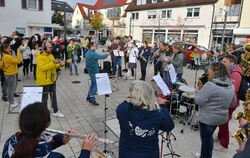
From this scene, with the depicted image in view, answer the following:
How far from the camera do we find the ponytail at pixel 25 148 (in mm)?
1227

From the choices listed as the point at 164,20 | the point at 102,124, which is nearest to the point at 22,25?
the point at 102,124

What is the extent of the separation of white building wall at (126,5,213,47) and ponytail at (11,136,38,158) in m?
25.0

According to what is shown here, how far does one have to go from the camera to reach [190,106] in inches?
184

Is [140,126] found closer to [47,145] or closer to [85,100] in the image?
[47,145]

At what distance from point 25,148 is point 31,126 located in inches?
6.2

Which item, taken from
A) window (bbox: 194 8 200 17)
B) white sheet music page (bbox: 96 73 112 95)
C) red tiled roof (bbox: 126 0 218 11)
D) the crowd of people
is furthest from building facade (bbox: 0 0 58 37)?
window (bbox: 194 8 200 17)

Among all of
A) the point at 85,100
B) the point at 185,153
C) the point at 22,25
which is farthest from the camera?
the point at 22,25

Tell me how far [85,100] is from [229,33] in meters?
21.1

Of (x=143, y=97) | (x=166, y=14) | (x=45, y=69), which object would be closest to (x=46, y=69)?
(x=45, y=69)

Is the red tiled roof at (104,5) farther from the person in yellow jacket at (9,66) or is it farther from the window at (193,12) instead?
the person in yellow jacket at (9,66)

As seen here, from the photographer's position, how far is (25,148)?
1245mm

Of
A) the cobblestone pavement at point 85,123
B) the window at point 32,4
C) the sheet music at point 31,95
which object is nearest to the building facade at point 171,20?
the window at point 32,4

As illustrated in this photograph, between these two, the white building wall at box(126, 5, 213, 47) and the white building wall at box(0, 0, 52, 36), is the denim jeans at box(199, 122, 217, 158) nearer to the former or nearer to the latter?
the white building wall at box(0, 0, 52, 36)

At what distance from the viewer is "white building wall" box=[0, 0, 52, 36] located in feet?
50.8
